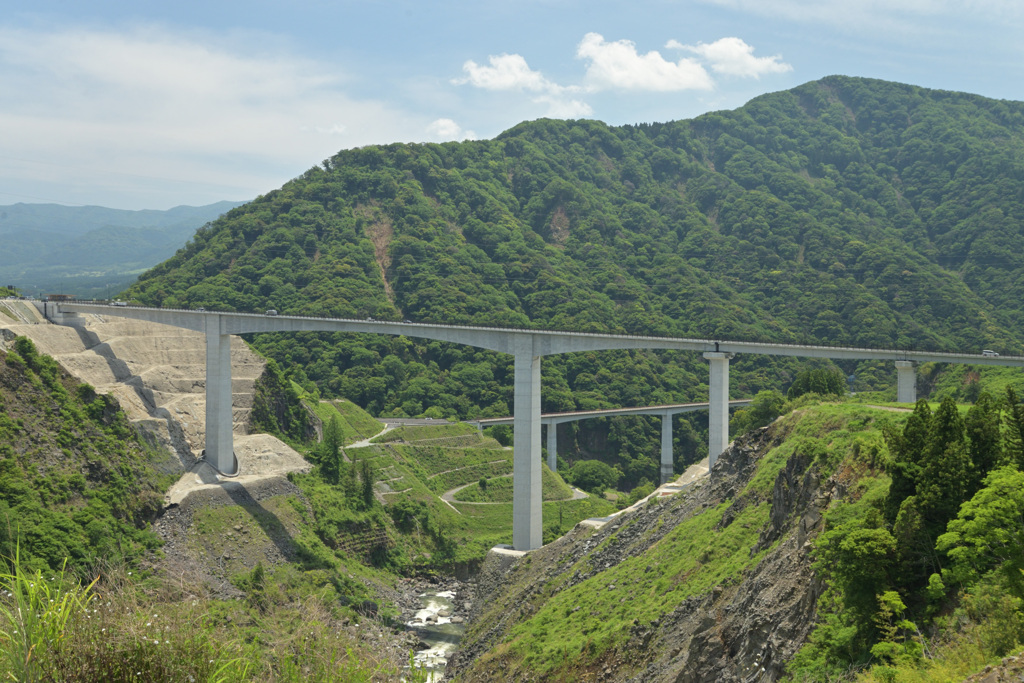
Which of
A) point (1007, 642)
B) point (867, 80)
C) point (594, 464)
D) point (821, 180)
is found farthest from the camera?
point (867, 80)

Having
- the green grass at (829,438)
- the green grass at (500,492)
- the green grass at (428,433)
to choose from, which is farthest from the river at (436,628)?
the green grass at (428,433)

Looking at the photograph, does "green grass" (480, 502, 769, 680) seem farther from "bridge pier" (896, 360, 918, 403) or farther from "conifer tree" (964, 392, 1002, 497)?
"bridge pier" (896, 360, 918, 403)

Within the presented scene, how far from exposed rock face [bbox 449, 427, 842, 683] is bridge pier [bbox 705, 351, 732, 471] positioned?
10166 mm

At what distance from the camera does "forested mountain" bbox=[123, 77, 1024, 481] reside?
4003 inches

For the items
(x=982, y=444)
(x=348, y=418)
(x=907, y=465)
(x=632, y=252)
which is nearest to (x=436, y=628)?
(x=348, y=418)

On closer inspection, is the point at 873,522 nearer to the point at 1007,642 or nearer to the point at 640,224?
the point at 1007,642

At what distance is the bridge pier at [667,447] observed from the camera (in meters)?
96.2

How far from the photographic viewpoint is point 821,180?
152 meters

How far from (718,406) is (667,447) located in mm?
39532

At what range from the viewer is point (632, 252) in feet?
436

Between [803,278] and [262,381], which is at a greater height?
Answer: [803,278]

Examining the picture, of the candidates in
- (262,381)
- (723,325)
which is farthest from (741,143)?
(262,381)

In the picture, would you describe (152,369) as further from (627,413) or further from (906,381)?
(906,381)

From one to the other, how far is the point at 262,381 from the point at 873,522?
65357 mm
